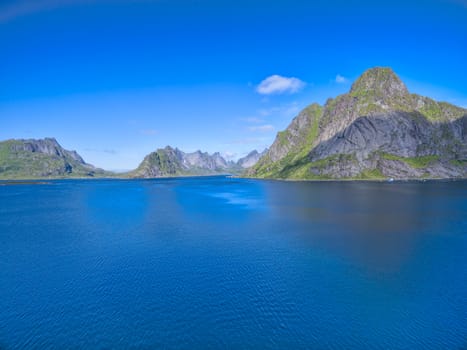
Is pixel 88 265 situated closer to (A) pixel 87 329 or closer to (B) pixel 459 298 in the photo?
(A) pixel 87 329

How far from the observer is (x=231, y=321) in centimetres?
3381

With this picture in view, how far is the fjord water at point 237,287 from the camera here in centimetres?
3122

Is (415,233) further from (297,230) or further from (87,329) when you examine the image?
(87,329)

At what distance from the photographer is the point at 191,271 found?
49.7 m

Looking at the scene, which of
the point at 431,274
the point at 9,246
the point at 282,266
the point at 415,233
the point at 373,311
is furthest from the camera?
the point at 415,233

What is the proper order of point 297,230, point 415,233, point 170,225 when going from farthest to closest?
point 170,225, point 297,230, point 415,233

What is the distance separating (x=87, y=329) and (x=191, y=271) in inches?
793

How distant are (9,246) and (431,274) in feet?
327

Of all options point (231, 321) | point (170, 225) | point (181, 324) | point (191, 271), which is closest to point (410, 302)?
point (231, 321)

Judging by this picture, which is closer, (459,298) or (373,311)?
(373,311)

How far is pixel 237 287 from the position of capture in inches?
1693

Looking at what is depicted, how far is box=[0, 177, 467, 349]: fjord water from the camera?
102 ft

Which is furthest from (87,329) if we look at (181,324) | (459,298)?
(459,298)

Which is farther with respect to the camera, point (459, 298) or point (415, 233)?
point (415, 233)
